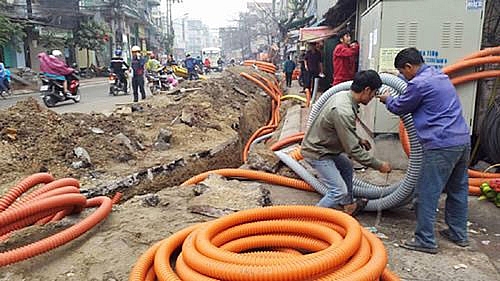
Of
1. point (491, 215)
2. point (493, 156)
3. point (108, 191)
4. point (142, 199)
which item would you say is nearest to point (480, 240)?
point (491, 215)

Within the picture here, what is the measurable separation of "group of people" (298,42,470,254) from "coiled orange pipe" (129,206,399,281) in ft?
2.40

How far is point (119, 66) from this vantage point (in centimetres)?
1656

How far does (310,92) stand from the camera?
1352cm

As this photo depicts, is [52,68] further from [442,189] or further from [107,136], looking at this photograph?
[442,189]

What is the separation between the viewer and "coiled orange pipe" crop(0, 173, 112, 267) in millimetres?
3414

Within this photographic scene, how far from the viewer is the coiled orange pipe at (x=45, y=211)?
341 centimetres

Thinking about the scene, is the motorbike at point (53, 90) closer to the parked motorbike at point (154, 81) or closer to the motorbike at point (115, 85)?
the motorbike at point (115, 85)

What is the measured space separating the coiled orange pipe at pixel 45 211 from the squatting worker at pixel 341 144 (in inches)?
87.0

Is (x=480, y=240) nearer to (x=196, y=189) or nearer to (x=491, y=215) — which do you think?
(x=491, y=215)

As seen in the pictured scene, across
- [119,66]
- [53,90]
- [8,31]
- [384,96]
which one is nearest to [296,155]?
[384,96]

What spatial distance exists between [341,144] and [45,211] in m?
2.79

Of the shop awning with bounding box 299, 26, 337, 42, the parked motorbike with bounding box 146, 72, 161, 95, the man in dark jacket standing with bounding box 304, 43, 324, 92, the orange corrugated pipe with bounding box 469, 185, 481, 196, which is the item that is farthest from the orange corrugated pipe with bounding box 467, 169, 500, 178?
the parked motorbike with bounding box 146, 72, 161, 95

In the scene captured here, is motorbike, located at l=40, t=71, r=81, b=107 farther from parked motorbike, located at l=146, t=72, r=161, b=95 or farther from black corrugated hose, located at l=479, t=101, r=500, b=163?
black corrugated hose, located at l=479, t=101, r=500, b=163

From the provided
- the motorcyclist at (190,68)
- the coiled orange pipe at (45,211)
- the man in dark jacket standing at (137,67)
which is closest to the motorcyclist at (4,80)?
the man in dark jacket standing at (137,67)
